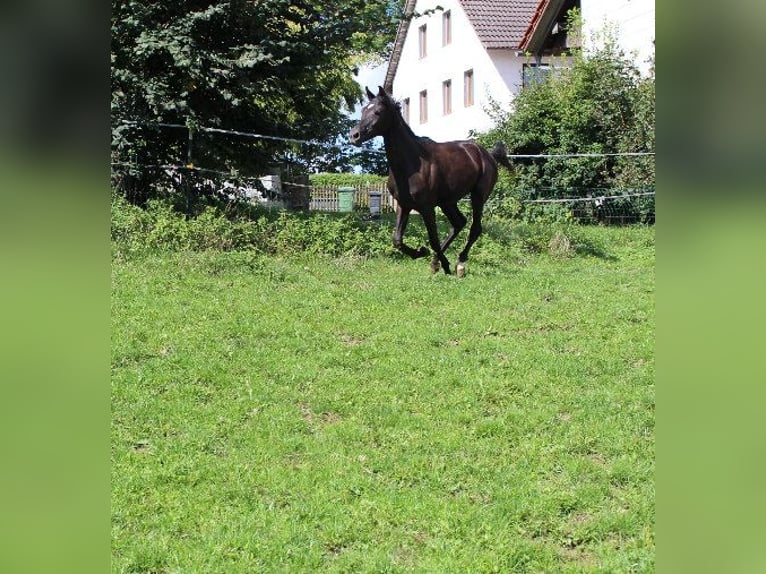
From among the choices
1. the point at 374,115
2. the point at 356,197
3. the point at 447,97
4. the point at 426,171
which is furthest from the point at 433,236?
the point at 447,97

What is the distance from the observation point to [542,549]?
3.44 meters

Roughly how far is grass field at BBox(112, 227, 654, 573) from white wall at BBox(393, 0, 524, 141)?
18.8 m

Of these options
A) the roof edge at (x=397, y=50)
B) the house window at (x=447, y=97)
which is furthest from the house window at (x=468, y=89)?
the roof edge at (x=397, y=50)

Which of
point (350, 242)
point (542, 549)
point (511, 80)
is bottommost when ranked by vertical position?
point (542, 549)

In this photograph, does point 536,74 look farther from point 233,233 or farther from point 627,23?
point 233,233

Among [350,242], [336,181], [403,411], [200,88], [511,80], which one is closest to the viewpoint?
[403,411]

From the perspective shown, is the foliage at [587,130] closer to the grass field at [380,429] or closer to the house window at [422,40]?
the grass field at [380,429]

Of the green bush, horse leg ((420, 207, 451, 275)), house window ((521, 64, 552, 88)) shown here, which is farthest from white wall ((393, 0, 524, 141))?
horse leg ((420, 207, 451, 275))

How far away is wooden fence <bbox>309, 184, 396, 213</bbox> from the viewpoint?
2327 cm

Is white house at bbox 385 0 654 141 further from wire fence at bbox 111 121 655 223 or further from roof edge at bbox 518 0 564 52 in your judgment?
wire fence at bbox 111 121 655 223

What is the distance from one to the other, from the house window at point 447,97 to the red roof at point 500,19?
13.6 feet
